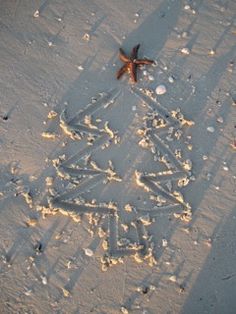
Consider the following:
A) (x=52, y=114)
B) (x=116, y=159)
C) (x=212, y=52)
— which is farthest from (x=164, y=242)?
(x=212, y=52)

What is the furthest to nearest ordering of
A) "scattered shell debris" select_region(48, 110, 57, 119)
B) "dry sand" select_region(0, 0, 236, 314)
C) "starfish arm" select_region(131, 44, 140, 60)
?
"starfish arm" select_region(131, 44, 140, 60) < "scattered shell debris" select_region(48, 110, 57, 119) < "dry sand" select_region(0, 0, 236, 314)

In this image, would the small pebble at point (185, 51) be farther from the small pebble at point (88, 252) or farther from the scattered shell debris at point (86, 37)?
the small pebble at point (88, 252)

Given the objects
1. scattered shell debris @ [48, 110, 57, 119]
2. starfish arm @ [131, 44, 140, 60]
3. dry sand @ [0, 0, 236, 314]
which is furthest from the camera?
starfish arm @ [131, 44, 140, 60]

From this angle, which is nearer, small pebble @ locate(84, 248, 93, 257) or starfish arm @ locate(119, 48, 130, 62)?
small pebble @ locate(84, 248, 93, 257)

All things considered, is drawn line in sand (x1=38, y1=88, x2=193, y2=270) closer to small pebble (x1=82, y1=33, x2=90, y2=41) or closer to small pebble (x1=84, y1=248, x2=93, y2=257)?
small pebble (x1=84, y1=248, x2=93, y2=257)

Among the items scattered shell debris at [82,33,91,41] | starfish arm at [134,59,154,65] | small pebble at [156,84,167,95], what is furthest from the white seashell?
scattered shell debris at [82,33,91,41]

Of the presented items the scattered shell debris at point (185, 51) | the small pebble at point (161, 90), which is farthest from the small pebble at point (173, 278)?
the scattered shell debris at point (185, 51)

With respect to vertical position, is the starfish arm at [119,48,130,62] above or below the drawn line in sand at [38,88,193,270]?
above

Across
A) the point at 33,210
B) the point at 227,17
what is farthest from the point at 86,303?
the point at 227,17

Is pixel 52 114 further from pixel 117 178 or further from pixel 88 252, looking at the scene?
pixel 88 252
